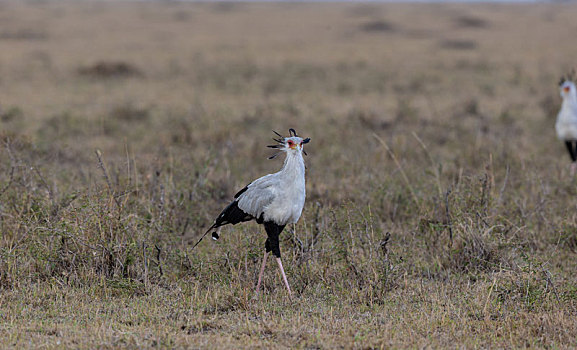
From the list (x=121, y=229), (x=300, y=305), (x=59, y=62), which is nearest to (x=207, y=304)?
(x=300, y=305)

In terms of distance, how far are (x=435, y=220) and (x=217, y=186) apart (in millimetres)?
2489

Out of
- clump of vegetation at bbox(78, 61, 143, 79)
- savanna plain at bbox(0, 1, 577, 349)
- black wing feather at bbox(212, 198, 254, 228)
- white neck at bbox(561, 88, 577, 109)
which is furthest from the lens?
clump of vegetation at bbox(78, 61, 143, 79)

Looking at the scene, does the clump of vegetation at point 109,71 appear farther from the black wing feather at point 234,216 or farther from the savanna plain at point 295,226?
the black wing feather at point 234,216

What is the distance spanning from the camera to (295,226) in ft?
18.4

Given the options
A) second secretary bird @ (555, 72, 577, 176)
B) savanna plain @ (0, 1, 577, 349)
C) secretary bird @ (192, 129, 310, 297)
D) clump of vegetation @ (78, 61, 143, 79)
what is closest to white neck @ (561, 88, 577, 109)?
second secretary bird @ (555, 72, 577, 176)

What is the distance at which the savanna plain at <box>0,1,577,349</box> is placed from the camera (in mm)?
4195

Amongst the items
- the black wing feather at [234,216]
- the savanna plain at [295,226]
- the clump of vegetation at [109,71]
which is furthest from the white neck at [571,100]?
the clump of vegetation at [109,71]

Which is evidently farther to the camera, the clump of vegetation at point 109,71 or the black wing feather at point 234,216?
the clump of vegetation at point 109,71

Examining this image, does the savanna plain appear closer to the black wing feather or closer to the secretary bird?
the black wing feather

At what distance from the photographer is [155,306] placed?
14.7 ft

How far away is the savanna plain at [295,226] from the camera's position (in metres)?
4.20

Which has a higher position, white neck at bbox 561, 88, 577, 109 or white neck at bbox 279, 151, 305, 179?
white neck at bbox 279, 151, 305, 179

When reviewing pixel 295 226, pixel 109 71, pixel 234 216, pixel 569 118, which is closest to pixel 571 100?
pixel 569 118

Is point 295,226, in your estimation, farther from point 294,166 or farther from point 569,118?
point 569,118
